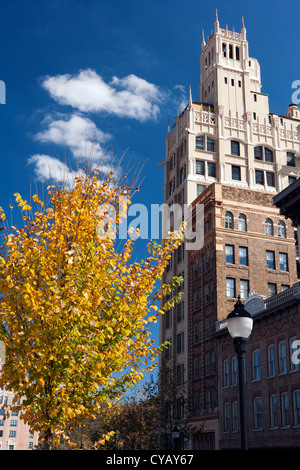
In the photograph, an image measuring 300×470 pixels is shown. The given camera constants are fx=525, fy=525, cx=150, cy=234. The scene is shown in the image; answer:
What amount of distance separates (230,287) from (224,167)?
67.5 feet

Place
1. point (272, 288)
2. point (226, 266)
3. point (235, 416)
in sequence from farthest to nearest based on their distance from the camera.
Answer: point (272, 288) → point (226, 266) → point (235, 416)

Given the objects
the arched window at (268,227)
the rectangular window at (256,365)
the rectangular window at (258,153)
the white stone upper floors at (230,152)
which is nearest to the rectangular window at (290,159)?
the white stone upper floors at (230,152)

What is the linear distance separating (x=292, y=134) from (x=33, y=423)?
234ft

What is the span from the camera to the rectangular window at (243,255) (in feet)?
190

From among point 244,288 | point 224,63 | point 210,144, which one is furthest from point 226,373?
point 224,63

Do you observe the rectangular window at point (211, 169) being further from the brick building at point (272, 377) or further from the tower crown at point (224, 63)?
the brick building at point (272, 377)

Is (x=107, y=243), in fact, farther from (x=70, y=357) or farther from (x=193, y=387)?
(x=193, y=387)

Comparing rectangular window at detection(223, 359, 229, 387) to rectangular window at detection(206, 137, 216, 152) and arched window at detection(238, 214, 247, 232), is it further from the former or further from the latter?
rectangular window at detection(206, 137, 216, 152)

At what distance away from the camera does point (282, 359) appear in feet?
126

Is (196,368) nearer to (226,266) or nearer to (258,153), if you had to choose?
(226,266)

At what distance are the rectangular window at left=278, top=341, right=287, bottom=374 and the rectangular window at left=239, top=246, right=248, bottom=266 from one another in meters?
19.6

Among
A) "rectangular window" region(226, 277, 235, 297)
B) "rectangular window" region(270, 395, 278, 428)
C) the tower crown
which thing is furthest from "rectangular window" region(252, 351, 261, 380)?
the tower crown
